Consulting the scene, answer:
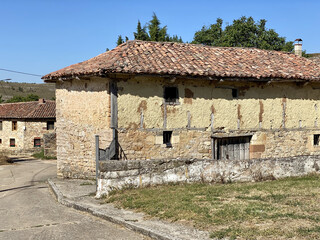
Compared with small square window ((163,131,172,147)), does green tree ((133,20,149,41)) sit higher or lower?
higher

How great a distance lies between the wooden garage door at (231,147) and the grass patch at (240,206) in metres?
3.17

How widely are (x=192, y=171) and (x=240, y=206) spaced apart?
2.92 metres

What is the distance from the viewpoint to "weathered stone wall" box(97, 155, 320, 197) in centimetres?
950

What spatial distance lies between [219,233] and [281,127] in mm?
9368

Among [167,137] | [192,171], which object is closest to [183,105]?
[167,137]

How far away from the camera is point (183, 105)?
12578mm

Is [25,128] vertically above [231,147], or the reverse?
[25,128]

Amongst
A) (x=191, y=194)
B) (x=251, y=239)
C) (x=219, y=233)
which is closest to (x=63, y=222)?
(x=191, y=194)

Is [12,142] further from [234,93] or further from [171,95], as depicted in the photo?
[234,93]

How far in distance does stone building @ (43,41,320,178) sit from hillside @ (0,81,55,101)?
53810 millimetres

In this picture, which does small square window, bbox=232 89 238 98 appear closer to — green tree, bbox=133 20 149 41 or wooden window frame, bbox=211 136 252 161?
wooden window frame, bbox=211 136 252 161

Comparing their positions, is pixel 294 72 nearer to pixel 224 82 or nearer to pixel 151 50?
pixel 224 82

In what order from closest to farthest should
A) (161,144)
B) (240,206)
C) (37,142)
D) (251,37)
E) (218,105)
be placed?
(240,206), (161,144), (218,105), (37,142), (251,37)

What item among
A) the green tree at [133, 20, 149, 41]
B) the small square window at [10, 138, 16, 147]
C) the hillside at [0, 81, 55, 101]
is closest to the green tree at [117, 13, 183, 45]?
the green tree at [133, 20, 149, 41]
